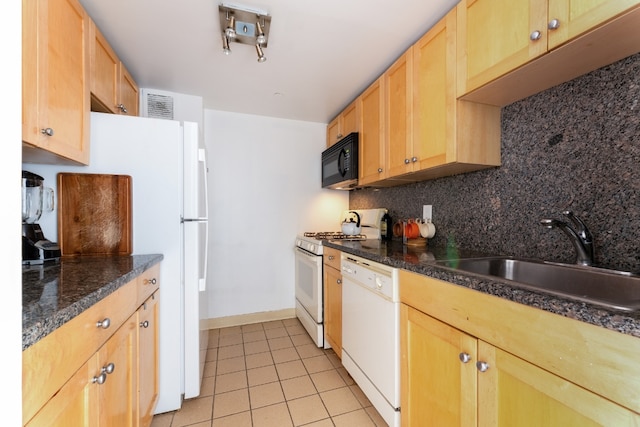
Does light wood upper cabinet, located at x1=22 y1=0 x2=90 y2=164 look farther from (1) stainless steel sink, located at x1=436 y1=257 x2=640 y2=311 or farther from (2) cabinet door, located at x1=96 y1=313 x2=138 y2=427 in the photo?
(1) stainless steel sink, located at x1=436 y1=257 x2=640 y2=311

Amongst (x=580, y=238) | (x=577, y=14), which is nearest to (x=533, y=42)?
(x=577, y=14)

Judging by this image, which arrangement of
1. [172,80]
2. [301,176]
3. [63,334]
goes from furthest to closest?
[301,176], [172,80], [63,334]

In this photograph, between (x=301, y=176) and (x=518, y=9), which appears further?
(x=301, y=176)

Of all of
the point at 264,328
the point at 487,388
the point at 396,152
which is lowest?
the point at 264,328

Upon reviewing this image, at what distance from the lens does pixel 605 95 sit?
108cm

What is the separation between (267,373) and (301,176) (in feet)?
6.47

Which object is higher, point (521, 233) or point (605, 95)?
point (605, 95)

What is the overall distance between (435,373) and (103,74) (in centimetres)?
233

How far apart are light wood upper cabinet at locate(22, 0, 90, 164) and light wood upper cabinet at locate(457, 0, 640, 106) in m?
1.77

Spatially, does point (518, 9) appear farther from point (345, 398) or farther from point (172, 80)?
point (172, 80)

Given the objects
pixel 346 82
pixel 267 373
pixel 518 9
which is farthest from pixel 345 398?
pixel 346 82

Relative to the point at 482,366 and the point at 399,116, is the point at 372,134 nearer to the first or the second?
the point at 399,116

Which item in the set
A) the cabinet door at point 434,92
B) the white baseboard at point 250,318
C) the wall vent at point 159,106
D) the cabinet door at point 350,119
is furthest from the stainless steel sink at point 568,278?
the wall vent at point 159,106

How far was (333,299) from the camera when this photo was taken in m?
2.09
